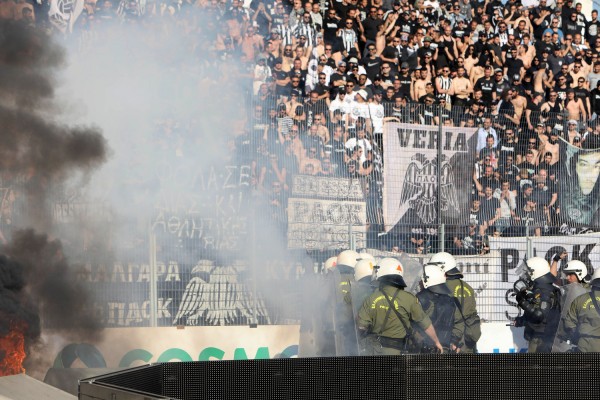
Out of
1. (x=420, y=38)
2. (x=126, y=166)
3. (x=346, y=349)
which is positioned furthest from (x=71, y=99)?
(x=420, y=38)

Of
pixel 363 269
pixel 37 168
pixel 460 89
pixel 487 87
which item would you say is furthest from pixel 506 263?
pixel 37 168

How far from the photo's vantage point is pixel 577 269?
11227mm

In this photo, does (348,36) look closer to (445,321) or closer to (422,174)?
(422,174)

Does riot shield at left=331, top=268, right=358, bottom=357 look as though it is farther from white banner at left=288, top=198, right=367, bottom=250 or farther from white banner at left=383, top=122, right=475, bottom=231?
white banner at left=383, top=122, right=475, bottom=231

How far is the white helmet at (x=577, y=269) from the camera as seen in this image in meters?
11.2

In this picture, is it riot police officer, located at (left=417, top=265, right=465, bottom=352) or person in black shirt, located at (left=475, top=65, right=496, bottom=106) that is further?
person in black shirt, located at (left=475, top=65, right=496, bottom=106)

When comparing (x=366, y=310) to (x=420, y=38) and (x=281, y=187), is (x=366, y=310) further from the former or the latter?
(x=420, y=38)

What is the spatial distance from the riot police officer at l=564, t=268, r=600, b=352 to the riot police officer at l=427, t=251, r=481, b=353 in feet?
3.08

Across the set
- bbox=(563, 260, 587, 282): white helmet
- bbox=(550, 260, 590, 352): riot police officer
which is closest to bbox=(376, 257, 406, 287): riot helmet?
bbox=(550, 260, 590, 352): riot police officer

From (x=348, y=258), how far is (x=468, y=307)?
1340 millimetres

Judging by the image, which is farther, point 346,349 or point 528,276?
point 528,276

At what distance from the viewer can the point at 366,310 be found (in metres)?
9.21

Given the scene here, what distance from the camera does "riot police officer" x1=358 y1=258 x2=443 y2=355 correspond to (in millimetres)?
9156

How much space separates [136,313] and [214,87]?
2.84m
